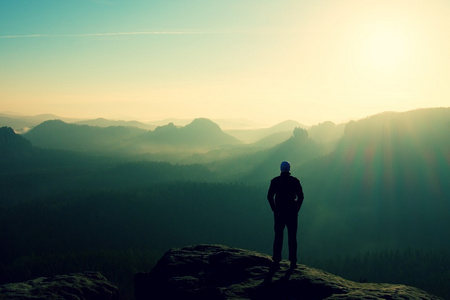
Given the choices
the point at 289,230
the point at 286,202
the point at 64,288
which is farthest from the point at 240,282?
the point at 64,288

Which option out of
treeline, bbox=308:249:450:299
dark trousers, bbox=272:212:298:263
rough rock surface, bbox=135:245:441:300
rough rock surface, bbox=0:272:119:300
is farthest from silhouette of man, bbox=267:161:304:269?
treeline, bbox=308:249:450:299

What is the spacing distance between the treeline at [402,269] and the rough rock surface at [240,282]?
95.8 metres

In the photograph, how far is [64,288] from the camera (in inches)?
479

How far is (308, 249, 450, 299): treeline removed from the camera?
96.4 m

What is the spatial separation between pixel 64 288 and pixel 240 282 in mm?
6257

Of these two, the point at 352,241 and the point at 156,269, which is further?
the point at 352,241

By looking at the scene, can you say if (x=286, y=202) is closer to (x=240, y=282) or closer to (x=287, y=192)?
(x=287, y=192)

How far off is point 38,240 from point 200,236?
226 feet

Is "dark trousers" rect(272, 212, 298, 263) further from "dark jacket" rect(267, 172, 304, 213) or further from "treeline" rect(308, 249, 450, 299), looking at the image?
"treeline" rect(308, 249, 450, 299)

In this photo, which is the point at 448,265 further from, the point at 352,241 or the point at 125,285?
the point at 125,285

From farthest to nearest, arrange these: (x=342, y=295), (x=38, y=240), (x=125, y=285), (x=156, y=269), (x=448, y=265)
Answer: (x=38, y=240)
(x=448, y=265)
(x=125, y=285)
(x=156, y=269)
(x=342, y=295)

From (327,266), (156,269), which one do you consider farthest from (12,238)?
(156,269)

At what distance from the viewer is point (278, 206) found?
13562mm

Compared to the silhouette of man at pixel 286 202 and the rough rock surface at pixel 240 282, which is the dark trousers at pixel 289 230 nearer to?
the silhouette of man at pixel 286 202
